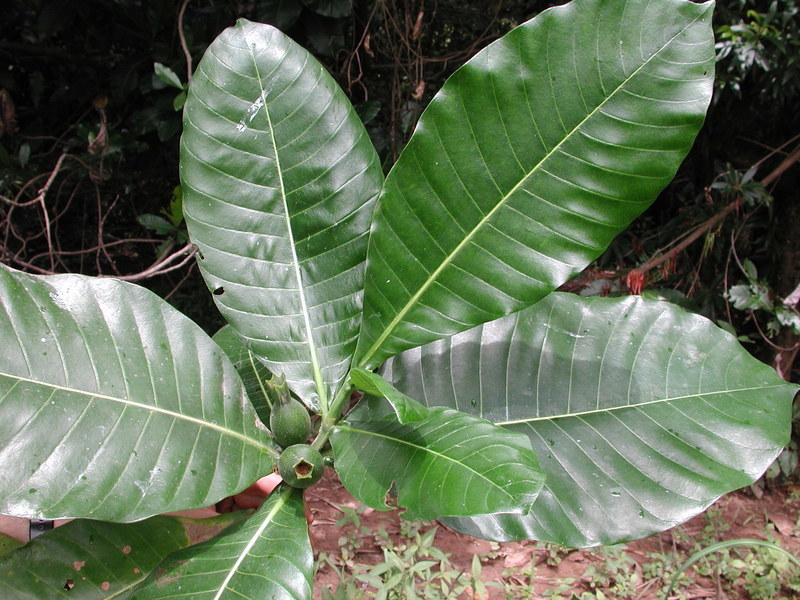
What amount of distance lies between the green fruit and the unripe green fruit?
22mm

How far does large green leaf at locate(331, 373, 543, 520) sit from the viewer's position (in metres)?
0.46

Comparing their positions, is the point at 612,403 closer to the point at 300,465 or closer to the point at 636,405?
the point at 636,405

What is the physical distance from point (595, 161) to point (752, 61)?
1.85 m

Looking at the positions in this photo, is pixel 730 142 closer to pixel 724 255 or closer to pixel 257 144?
pixel 724 255

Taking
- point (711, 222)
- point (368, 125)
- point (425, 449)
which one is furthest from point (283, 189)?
point (711, 222)

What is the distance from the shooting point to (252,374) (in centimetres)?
80

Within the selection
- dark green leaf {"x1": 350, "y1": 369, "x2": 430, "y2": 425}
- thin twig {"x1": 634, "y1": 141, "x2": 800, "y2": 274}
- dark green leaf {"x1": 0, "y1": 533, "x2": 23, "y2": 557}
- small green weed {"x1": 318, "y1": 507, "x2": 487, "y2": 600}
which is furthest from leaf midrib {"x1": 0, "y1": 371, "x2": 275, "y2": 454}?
thin twig {"x1": 634, "y1": 141, "x2": 800, "y2": 274}

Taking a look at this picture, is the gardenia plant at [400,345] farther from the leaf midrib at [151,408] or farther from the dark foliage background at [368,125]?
the dark foliage background at [368,125]

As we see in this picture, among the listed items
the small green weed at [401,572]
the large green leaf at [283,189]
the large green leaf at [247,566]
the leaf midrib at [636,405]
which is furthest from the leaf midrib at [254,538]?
the small green weed at [401,572]

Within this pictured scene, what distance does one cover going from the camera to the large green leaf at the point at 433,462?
460 mm

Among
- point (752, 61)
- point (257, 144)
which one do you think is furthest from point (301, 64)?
point (752, 61)

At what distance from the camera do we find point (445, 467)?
1.67 ft

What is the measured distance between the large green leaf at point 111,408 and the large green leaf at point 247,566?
0.05m

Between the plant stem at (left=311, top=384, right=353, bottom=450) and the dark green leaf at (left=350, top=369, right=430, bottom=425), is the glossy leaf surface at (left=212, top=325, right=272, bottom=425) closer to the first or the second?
the plant stem at (left=311, top=384, right=353, bottom=450)
